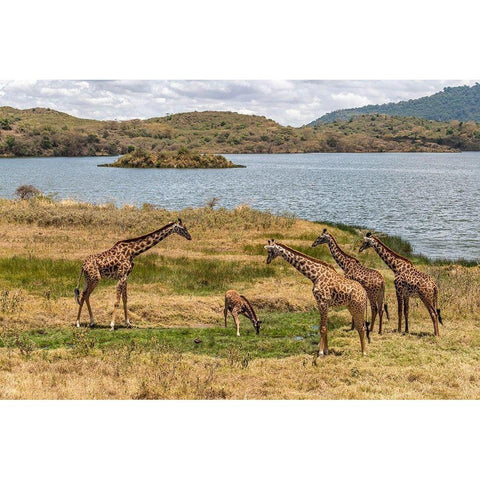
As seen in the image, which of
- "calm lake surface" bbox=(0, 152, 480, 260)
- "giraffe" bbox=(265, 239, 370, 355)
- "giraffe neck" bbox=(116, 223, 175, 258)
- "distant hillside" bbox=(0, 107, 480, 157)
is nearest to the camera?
"giraffe" bbox=(265, 239, 370, 355)

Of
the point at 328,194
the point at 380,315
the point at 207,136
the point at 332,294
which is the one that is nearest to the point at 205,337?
the point at 332,294

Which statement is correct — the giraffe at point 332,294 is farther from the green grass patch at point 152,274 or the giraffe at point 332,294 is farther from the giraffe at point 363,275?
the green grass patch at point 152,274

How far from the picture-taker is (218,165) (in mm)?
94188

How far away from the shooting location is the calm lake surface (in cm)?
3772

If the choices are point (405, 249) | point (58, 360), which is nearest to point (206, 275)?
point (58, 360)

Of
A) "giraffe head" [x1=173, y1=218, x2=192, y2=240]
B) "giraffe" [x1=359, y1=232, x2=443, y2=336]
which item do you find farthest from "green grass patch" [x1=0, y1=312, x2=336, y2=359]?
"giraffe head" [x1=173, y1=218, x2=192, y2=240]

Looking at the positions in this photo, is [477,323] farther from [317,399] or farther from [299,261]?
[317,399]

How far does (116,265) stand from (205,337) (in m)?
3.05

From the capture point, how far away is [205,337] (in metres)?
13.3

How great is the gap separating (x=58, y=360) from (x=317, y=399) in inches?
221

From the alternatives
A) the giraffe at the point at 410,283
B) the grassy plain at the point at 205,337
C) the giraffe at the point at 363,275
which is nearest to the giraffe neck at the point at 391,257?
the giraffe at the point at 410,283

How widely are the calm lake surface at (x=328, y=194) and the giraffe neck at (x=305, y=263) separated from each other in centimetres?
1856

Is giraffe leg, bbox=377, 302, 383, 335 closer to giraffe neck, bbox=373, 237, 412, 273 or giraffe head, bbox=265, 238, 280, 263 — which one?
giraffe neck, bbox=373, 237, 412, 273

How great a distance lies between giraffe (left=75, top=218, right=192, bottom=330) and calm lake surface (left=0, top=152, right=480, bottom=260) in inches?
755
